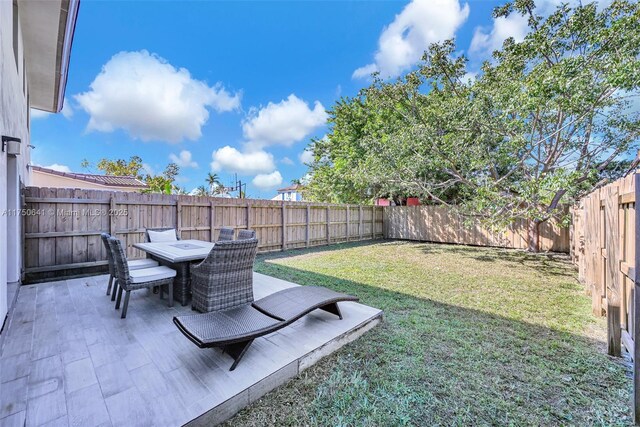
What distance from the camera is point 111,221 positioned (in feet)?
18.8

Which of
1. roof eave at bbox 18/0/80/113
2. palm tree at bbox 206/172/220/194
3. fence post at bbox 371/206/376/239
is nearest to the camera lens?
roof eave at bbox 18/0/80/113

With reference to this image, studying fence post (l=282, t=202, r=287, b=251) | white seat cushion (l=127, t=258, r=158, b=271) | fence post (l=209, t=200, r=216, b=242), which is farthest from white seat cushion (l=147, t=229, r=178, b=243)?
fence post (l=282, t=202, r=287, b=251)

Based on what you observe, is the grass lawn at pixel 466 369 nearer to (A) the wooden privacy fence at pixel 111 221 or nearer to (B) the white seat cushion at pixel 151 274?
(B) the white seat cushion at pixel 151 274

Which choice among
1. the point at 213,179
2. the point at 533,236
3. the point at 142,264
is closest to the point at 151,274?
the point at 142,264

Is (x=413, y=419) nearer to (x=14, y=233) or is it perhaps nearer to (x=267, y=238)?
(x=14, y=233)

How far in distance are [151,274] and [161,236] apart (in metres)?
1.87

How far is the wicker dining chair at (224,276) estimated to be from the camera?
2.91 metres

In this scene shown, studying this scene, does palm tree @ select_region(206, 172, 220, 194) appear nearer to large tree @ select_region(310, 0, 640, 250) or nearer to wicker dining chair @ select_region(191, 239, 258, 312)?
large tree @ select_region(310, 0, 640, 250)

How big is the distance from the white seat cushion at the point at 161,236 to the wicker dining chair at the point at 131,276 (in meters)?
1.53

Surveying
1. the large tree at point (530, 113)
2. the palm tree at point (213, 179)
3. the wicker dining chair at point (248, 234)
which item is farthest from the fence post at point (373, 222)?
the palm tree at point (213, 179)

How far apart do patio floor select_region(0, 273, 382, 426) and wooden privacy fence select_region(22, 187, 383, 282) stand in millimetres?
1928

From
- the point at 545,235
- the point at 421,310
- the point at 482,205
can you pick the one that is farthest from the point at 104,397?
the point at 545,235

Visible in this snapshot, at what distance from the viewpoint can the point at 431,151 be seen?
875 centimetres

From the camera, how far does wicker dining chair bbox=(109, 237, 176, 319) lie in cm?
315
